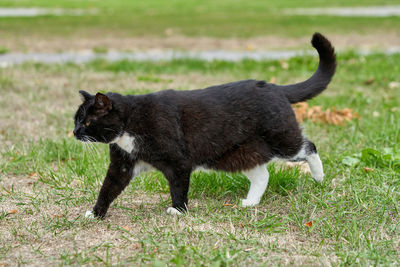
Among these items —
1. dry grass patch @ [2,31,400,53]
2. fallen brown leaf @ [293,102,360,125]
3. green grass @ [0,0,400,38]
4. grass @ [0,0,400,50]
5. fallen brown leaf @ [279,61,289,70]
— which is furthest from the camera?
green grass @ [0,0,400,38]

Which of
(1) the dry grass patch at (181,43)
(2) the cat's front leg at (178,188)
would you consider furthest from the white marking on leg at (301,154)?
(1) the dry grass patch at (181,43)

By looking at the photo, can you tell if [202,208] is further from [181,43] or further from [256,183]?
[181,43]

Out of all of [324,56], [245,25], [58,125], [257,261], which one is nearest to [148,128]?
[257,261]

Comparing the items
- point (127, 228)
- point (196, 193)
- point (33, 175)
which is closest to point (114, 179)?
point (127, 228)

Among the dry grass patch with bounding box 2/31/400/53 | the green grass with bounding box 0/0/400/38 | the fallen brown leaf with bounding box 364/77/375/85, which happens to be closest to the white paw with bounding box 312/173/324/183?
the fallen brown leaf with bounding box 364/77/375/85

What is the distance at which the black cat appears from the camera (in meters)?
3.17

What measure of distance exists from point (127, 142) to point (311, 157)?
131 cm

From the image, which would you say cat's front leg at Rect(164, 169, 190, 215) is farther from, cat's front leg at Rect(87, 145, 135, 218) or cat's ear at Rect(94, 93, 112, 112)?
cat's ear at Rect(94, 93, 112, 112)

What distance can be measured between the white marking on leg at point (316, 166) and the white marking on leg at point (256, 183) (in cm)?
35

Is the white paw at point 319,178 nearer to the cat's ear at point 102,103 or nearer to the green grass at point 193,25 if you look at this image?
the cat's ear at point 102,103

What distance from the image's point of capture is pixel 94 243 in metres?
2.87

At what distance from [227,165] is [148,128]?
613mm

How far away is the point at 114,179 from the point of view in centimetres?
332

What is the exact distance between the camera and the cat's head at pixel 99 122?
10.3 feet
